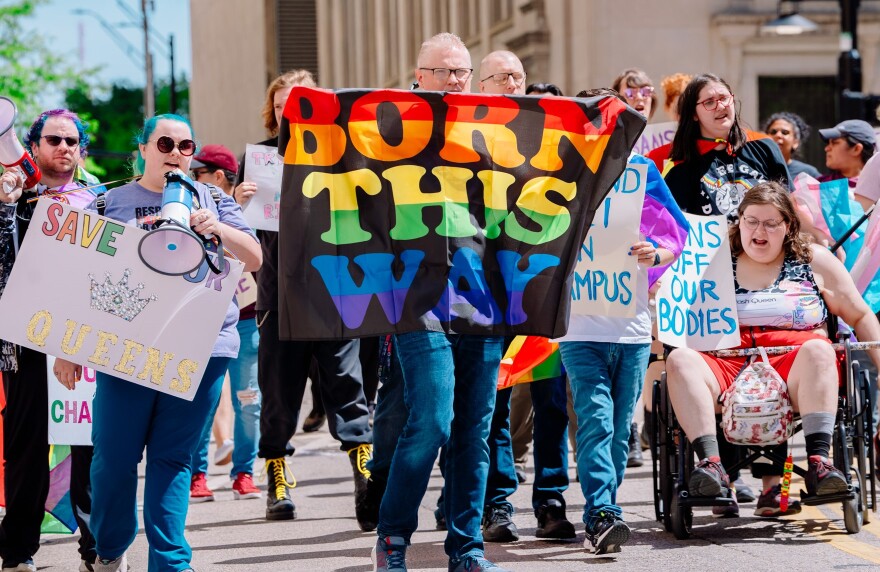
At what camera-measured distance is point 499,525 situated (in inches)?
295

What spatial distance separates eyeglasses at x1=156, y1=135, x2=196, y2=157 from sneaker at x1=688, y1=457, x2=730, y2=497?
2545mm

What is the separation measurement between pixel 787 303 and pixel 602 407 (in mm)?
1183

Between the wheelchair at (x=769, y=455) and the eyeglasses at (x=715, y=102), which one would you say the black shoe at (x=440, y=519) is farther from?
the eyeglasses at (x=715, y=102)

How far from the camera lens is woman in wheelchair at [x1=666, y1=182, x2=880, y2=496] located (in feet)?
23.9

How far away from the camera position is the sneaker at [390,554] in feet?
20.1

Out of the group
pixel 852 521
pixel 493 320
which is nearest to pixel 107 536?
pixel 493 320

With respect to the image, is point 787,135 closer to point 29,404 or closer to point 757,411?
point 757,411

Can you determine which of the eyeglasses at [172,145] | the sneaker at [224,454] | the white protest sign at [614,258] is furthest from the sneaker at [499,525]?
the sneaker at [224,454]

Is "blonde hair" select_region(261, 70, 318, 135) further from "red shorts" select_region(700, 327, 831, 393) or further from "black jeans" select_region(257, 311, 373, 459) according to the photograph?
"red shorts" select_region(700, 327, 831, 393)

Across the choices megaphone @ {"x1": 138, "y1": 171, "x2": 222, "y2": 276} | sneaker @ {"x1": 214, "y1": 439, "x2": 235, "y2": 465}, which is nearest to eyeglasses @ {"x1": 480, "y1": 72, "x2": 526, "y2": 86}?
megaphone @ {"x1": 138, "y1": 171, "x2": 222, "y2": 276}

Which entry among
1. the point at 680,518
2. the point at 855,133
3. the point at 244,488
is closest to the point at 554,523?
the point at 680,518

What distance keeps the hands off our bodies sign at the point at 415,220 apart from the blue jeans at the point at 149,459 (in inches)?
21.5

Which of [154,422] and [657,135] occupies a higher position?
[657,135]

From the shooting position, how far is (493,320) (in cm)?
611
